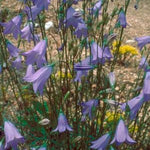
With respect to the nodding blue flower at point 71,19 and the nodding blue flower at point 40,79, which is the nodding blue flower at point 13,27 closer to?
the nodding blue flower at point 71,19

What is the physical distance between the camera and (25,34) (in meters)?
2.22

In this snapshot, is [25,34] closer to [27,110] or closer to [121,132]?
[27,110]

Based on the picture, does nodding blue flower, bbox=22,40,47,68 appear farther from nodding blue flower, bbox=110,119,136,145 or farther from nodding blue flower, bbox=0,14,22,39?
nodding blue flower, bbox=110,119,136,145

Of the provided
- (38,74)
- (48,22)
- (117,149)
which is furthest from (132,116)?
(48,22)

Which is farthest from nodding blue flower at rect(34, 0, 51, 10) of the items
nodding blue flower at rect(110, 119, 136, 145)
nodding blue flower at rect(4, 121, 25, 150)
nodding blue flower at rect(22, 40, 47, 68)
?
nodding blue flower at rect(110, 119, 136, 145)

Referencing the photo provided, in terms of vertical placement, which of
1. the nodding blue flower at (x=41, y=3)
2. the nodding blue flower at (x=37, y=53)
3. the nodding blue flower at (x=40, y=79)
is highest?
the nodding blue flower at (x=41, y=3)

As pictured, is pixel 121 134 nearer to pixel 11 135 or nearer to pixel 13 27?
pixel 11 135

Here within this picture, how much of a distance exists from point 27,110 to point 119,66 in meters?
2.09

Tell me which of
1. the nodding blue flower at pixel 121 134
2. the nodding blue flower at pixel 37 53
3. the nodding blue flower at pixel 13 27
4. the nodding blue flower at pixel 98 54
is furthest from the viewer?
the nodding blue flower at pixel 13 27

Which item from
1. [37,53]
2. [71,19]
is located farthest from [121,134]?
[71,19]

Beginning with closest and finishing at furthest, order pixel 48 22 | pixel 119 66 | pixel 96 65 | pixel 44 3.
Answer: pixel 44 3 → pixel 96 65 → pixel 119 66 → pixel 48 22

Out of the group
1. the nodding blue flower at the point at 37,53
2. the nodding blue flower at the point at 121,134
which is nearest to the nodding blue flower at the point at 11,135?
the nodding blue flower at the point at 37,53

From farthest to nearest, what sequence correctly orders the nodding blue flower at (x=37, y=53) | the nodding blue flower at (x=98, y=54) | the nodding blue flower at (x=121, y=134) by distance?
the nodding blue flower at (x=98, y=54) < the nodding blue flower at (x=37, y=53) < the nodding blue flower at (x=121, y=134)

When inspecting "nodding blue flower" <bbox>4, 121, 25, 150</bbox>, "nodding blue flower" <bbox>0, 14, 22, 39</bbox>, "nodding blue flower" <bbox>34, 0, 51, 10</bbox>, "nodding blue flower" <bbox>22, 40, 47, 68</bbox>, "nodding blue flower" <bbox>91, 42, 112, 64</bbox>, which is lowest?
"nodding blue flower" <bbox>4, 121, 25, 150</bbox>
